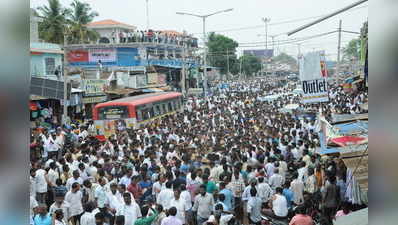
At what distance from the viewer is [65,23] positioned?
37344 mm

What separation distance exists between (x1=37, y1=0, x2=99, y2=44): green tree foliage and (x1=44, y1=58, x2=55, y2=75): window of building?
331 inches

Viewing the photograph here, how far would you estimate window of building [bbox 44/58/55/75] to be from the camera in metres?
24.6

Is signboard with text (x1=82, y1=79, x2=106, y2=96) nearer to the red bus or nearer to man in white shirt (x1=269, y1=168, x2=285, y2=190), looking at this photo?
the red bus

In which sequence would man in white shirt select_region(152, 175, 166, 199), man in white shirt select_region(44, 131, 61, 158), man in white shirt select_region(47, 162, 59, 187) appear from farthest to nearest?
1. man in white shirt select_region(44, 131, 61, 158)
2. man in white shirt select_region(47, 162, 59, 187)
3. man in white shirt select_region(152, 175, 166, 199)

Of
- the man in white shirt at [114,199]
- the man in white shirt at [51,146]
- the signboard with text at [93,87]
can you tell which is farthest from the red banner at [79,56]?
the man in white shirt at [114,199]

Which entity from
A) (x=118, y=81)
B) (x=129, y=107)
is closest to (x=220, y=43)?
(x=118, y=81)

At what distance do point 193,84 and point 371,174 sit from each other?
4175cm

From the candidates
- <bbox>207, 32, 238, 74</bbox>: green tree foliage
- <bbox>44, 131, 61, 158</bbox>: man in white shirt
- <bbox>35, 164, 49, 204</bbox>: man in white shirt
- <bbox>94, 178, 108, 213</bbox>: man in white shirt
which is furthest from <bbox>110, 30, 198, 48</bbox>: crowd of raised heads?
<bbox>94, 178, 108, 213</bbox>: man in white shirt

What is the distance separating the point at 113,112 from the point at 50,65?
31.3 ft

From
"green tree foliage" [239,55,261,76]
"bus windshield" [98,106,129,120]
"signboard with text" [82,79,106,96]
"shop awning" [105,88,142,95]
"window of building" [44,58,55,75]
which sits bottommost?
"bus windshield" [98,106,129,120]

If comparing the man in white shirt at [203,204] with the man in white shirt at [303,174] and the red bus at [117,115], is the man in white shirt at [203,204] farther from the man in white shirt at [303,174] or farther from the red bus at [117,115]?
the red bus at [117,115]

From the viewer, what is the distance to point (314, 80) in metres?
9.73

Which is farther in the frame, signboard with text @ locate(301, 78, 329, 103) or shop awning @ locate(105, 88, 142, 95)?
shop awning @ locate(105, 88, 142, 95)

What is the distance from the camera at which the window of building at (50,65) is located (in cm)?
2460
